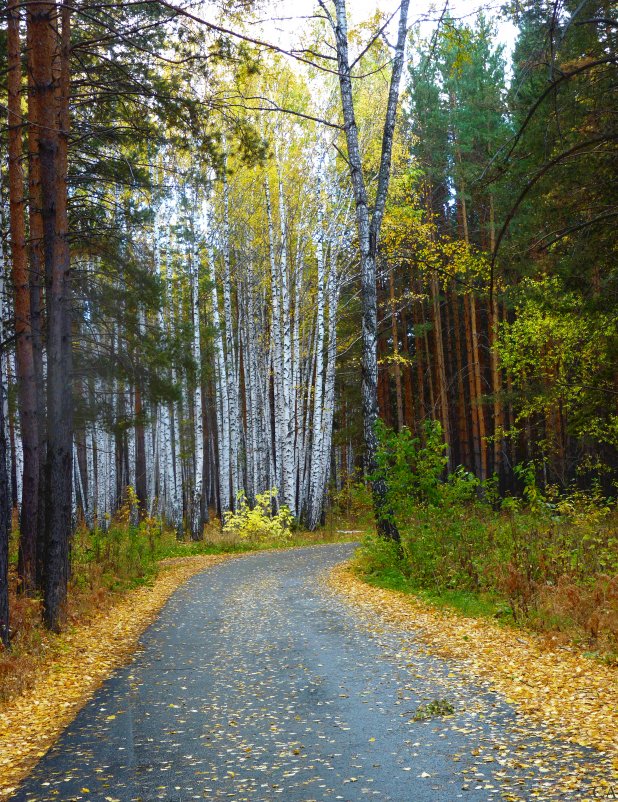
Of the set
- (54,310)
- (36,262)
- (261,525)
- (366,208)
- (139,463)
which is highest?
(366,208)

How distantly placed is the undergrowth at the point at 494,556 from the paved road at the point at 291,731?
1577 millimetres

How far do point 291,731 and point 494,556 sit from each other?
6.06 meters

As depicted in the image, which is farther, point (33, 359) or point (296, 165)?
point (296, 165)

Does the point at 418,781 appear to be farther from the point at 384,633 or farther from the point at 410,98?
the point at 410,98

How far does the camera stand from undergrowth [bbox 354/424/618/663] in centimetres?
782

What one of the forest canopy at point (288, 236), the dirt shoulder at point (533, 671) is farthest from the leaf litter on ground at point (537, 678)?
the forest canopy at point (288, 236)

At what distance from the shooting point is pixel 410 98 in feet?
103

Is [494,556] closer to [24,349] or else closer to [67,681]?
[67,681]

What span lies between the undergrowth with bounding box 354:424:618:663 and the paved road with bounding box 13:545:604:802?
1.58m

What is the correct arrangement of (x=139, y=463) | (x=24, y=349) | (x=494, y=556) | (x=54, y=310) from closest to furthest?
(x=54, y=310) → (x=494, y=556) → (x=24, y=349) → (x=139, y=463)

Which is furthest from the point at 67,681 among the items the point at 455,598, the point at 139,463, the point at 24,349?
the point at 139,463

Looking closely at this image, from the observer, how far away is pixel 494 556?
10492 mm

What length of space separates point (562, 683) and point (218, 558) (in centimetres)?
1323

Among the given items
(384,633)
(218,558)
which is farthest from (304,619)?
(218,558)
